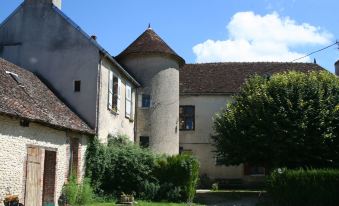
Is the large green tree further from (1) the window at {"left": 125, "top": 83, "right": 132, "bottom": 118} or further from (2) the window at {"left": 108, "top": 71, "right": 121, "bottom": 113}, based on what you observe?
(2) the window at {"left": 108, "top": 71, "right": 121, "bottom": 113}

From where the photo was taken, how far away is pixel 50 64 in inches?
819

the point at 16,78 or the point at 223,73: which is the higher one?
the point at 223,73

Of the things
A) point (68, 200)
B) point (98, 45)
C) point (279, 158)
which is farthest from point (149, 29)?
point (68, 200)

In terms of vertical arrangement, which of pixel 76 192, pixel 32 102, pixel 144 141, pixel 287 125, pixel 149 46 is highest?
pixel 149 46

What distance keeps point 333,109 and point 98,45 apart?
11.7m

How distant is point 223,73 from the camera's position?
32.5 metres

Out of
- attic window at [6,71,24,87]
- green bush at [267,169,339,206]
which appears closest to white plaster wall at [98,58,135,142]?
attic window at [6,71,24,87]

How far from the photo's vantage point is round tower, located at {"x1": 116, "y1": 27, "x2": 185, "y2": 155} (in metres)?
25.2

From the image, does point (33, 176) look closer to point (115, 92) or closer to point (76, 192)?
point (76, 192)

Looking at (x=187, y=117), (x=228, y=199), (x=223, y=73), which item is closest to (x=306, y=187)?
(x=228, y=199)

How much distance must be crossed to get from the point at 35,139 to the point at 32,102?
1642mm

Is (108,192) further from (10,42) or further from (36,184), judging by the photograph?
(10,42)

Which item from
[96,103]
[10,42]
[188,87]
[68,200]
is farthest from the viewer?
[188,87]

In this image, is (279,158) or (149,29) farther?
(149,29)
